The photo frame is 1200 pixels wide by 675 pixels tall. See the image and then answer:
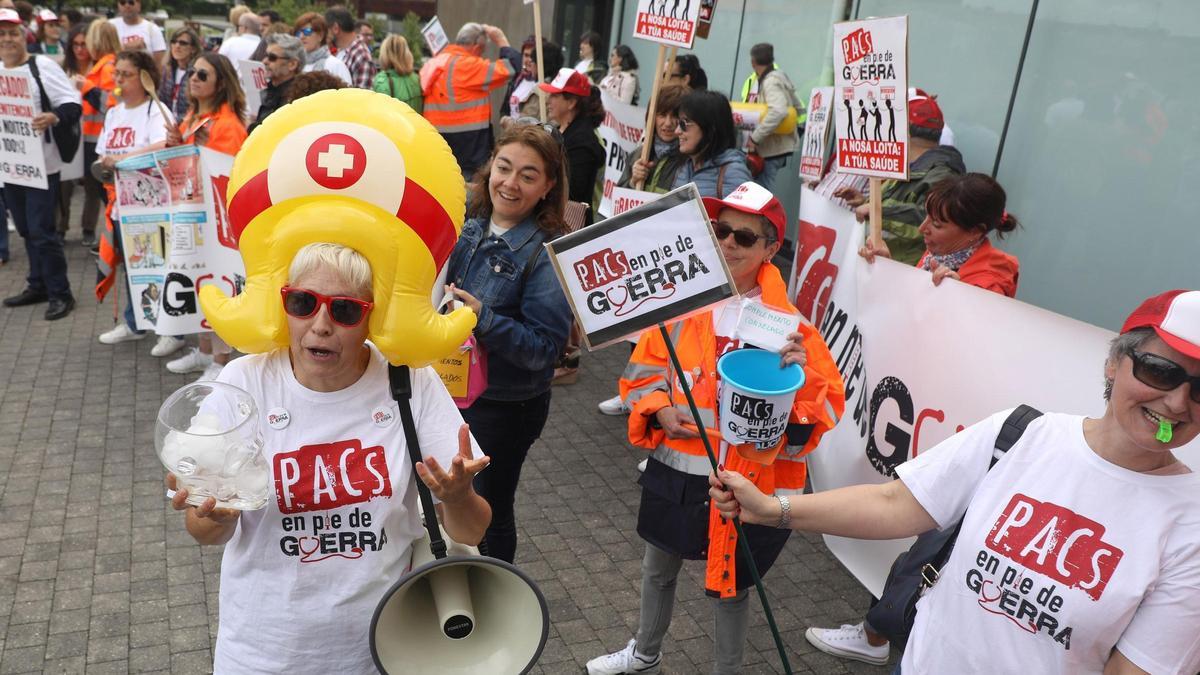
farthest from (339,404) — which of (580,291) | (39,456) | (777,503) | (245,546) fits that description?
(39,456)

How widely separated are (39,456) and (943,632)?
5.05 metres

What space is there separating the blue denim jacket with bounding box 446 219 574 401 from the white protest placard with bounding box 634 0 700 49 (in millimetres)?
3003

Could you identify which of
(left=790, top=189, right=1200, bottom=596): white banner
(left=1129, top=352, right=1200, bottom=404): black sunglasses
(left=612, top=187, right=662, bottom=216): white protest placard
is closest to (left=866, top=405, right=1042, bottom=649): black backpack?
(left=1129, top=352, right=1200, bottom=404): black sunglasses

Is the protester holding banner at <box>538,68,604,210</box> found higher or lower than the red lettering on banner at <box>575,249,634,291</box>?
lower

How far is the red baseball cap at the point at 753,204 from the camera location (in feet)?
10.2

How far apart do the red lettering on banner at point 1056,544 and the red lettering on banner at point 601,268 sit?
1.11 meters

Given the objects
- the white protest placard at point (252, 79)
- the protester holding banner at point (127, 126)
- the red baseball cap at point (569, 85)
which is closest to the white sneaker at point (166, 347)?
the protester holding banner at point (127, 126)

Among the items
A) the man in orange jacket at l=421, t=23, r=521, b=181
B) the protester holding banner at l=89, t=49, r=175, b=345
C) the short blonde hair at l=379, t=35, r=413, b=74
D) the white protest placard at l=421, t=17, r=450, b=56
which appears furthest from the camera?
the white protest placard at l=421, t=17, r=450, b=56

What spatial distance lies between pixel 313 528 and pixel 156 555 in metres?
2.69

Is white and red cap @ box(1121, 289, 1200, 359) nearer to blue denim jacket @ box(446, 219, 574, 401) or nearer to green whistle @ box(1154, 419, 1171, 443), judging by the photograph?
green whistle @ box(1154, 419, 1171, 443)

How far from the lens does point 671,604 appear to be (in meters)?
3.60

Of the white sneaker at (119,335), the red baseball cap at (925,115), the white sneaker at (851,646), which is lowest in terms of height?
the white sneaker at (119,335)

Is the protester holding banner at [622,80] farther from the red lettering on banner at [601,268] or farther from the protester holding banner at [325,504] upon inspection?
the protester holding banner at [325,504]

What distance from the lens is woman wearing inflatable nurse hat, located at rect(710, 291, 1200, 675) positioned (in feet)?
6.14
